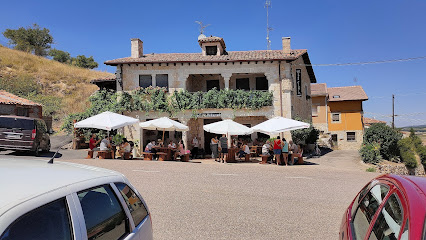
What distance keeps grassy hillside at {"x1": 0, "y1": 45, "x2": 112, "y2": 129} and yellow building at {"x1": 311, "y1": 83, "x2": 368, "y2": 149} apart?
26.7 metres

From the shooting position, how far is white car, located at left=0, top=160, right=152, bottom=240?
5.28ft

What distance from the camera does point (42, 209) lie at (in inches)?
68.6

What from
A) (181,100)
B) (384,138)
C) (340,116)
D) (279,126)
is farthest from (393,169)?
(181,100)

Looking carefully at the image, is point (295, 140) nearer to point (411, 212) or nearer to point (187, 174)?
point (187, 174)

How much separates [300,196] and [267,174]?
3.63 m

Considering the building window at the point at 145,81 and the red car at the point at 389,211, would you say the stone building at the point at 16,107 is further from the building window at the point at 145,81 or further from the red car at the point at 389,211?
the red car at the point at 389,211

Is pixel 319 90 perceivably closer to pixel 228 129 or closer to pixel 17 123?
pixel 228 129

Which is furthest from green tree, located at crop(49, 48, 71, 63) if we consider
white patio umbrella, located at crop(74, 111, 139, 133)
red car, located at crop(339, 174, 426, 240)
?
red car, located at crop(339, 174, 426, 240)

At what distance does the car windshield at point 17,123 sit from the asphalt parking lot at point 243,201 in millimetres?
5875

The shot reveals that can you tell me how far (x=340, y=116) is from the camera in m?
37.1

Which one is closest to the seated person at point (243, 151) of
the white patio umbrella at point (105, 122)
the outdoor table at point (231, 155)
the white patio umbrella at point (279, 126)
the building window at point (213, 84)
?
the outdoor table at point (231, 155)

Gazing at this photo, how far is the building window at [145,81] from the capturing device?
2272 cm

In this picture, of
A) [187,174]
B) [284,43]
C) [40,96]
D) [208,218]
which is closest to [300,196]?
[208,218]

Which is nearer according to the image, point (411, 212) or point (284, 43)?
point (411, 212)
